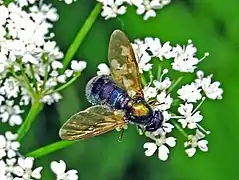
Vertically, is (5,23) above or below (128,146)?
above

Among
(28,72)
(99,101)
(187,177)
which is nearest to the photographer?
(99,101)

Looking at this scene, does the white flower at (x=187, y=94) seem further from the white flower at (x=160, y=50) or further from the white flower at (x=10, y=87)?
the white flower at (x=10, y=87)

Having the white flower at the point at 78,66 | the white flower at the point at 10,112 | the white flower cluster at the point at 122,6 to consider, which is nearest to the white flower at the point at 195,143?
the white flower at the point at 78,66

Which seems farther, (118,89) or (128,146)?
(128,146)

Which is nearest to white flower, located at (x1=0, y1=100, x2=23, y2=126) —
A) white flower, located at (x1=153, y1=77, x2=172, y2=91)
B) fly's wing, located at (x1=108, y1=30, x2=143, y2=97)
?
fly's wing, located at (x1=108, y1=30, x2=143, y2=97)

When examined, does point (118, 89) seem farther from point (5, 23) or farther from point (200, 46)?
point (200, 46)

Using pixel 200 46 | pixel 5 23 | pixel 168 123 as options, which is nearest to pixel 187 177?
pixel 200 46

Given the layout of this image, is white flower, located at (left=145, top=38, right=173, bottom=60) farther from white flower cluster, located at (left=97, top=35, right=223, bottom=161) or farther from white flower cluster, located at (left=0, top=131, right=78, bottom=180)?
white flower cluster, located at (left=0, top=131, right=78, bottom=180)

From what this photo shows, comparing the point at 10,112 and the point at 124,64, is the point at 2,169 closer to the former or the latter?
the point at 10,112
